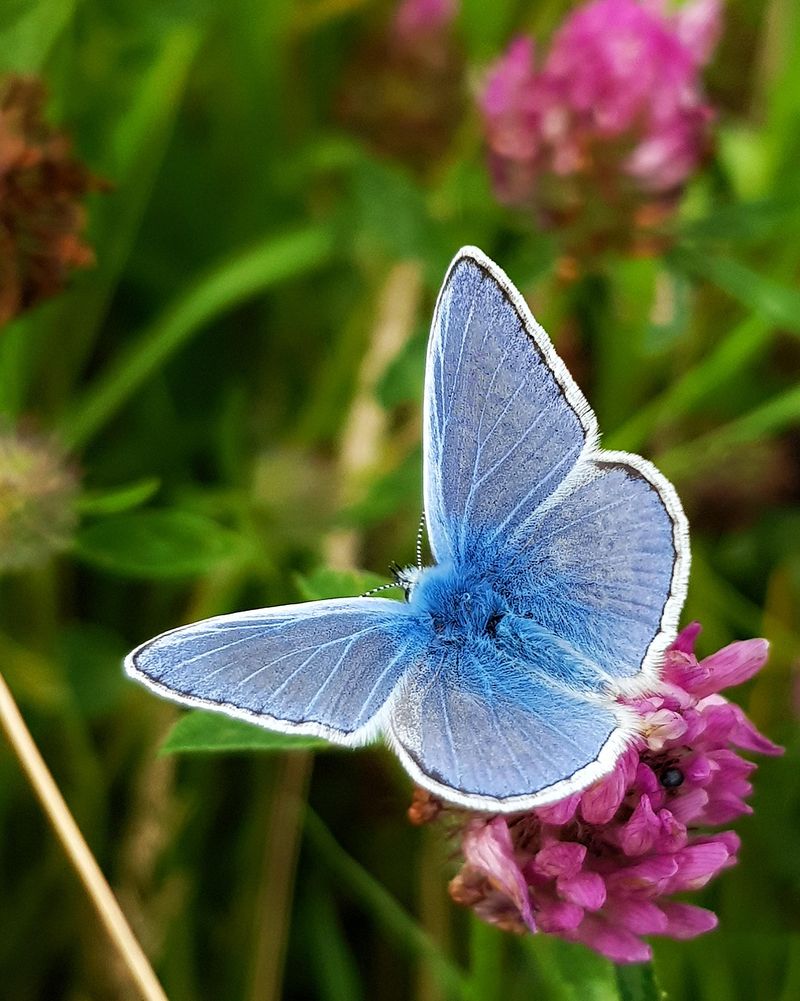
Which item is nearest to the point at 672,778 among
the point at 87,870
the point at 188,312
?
the point at 87,870

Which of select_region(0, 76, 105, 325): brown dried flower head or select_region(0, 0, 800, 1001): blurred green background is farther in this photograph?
select_region(0, 0, 800, 1001): blurred green background

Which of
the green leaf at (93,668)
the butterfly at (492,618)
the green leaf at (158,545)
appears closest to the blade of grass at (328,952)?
the green leaf at (93,668)

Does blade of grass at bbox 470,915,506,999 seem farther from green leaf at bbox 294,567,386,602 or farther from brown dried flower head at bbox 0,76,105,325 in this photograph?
brown dried flower head at bbox 0,76,105,325

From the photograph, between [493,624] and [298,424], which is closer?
[493,624]

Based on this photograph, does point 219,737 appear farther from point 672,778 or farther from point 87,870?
point 672,778

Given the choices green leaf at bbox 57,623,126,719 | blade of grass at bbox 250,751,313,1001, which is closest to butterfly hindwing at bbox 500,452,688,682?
blade of grass at bbox 250,751,313,1001

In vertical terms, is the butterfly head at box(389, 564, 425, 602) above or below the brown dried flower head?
below
